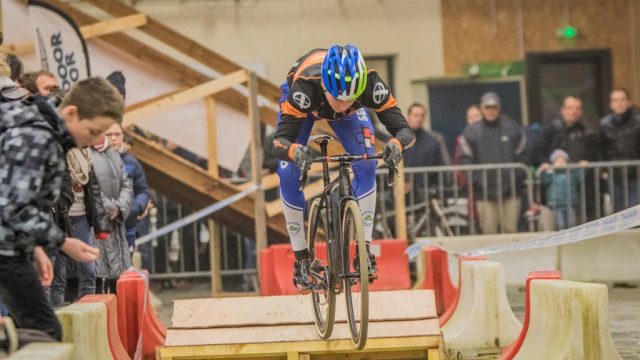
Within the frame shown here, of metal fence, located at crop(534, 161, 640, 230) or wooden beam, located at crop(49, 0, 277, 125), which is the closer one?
wooden beam, located at crop(49, 0, 277, 125)

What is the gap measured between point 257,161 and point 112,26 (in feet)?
7.34

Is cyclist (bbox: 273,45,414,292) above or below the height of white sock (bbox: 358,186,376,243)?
above

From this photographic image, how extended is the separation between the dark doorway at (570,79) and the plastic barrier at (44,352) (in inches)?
755

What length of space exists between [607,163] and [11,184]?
1225 centimetres

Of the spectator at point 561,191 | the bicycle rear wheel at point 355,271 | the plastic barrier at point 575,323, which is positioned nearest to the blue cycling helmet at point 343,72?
the bicycle rear wheel at point 355,271

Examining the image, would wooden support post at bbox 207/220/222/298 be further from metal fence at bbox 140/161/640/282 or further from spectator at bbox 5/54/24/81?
spectator at bbox 5/54/24/81

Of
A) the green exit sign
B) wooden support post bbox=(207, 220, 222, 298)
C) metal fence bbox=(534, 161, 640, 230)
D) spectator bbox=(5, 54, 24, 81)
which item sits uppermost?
the green exit sign

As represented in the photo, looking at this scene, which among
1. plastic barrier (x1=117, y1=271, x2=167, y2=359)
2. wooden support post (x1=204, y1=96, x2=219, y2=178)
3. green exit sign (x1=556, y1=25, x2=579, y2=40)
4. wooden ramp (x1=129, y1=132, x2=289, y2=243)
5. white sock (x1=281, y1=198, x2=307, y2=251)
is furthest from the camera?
green exit sign (x1=556, y1=25, x2=579, y2=40)

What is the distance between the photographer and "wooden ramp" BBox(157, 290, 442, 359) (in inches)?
363

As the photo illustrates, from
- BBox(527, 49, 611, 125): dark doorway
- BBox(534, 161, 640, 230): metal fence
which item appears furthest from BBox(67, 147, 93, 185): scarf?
BBox(527, 49, 611, 125): dark doorway

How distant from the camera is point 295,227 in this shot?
1044 centimetres

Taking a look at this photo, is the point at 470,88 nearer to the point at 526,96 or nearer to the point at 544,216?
the point at 526,96

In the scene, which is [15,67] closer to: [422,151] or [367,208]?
[367,208]

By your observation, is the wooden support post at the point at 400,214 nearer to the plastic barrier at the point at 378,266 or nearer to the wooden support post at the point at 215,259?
the plastic barrier at the point at 378,266
